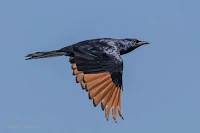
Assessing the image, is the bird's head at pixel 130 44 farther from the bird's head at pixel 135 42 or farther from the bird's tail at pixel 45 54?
the bird's tail at pixel 45 54

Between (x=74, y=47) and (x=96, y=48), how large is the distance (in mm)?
613

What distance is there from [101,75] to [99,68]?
7.7 inches

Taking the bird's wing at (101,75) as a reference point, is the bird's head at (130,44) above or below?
above

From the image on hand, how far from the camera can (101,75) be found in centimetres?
1895

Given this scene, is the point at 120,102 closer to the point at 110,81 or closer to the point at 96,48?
the point at 110,81

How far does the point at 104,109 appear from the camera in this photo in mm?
18344

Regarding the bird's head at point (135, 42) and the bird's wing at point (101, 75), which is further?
the bird's head at point (135, 42)

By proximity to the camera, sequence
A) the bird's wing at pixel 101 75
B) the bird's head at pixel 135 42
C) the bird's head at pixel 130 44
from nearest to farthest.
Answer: the bird's wing at pixel 101 75
the bird's head at pixel 130 44
the bird's head at pixel 135 42

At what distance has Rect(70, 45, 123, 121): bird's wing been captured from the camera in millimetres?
18438

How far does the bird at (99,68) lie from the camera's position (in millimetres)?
18453

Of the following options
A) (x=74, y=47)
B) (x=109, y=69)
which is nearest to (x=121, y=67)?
(x=109, y=69)

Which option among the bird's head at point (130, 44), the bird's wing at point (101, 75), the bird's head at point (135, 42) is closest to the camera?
the bird's wing at point (101, 75)

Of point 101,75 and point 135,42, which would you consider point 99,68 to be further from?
point 135,42

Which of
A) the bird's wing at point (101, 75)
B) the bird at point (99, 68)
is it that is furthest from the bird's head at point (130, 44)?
the bird's wing at point (101, 75)
